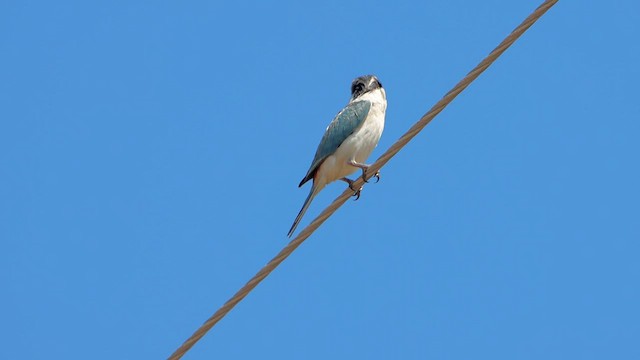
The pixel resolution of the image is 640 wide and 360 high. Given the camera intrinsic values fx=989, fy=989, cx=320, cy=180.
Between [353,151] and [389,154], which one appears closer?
[389,154]

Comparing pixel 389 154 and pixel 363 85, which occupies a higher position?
pixel 363 85

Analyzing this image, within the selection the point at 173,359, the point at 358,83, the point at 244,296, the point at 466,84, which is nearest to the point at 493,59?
the point at 466,84

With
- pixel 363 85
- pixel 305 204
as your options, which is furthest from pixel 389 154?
pixel 363 85

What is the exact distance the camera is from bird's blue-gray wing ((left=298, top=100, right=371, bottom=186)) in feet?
33.8

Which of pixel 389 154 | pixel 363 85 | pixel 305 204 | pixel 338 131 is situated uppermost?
pixel 363 85

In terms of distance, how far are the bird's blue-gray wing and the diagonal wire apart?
306cm

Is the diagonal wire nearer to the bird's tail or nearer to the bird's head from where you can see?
the bird's tail

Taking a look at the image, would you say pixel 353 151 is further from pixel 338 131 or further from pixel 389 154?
pixel 389 154

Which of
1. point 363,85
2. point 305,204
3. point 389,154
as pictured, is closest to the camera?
point 389,154

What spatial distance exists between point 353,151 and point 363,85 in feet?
4.16

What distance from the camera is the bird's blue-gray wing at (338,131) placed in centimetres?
1030

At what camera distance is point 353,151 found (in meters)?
10.2

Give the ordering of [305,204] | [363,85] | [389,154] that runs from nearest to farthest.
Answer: [389,154] < [305,204] < [363,85]

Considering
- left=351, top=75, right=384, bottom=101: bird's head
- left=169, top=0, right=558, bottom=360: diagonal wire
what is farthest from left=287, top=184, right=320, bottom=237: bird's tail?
left=169, top=0, right=558, bottom=360: diagonal wire
